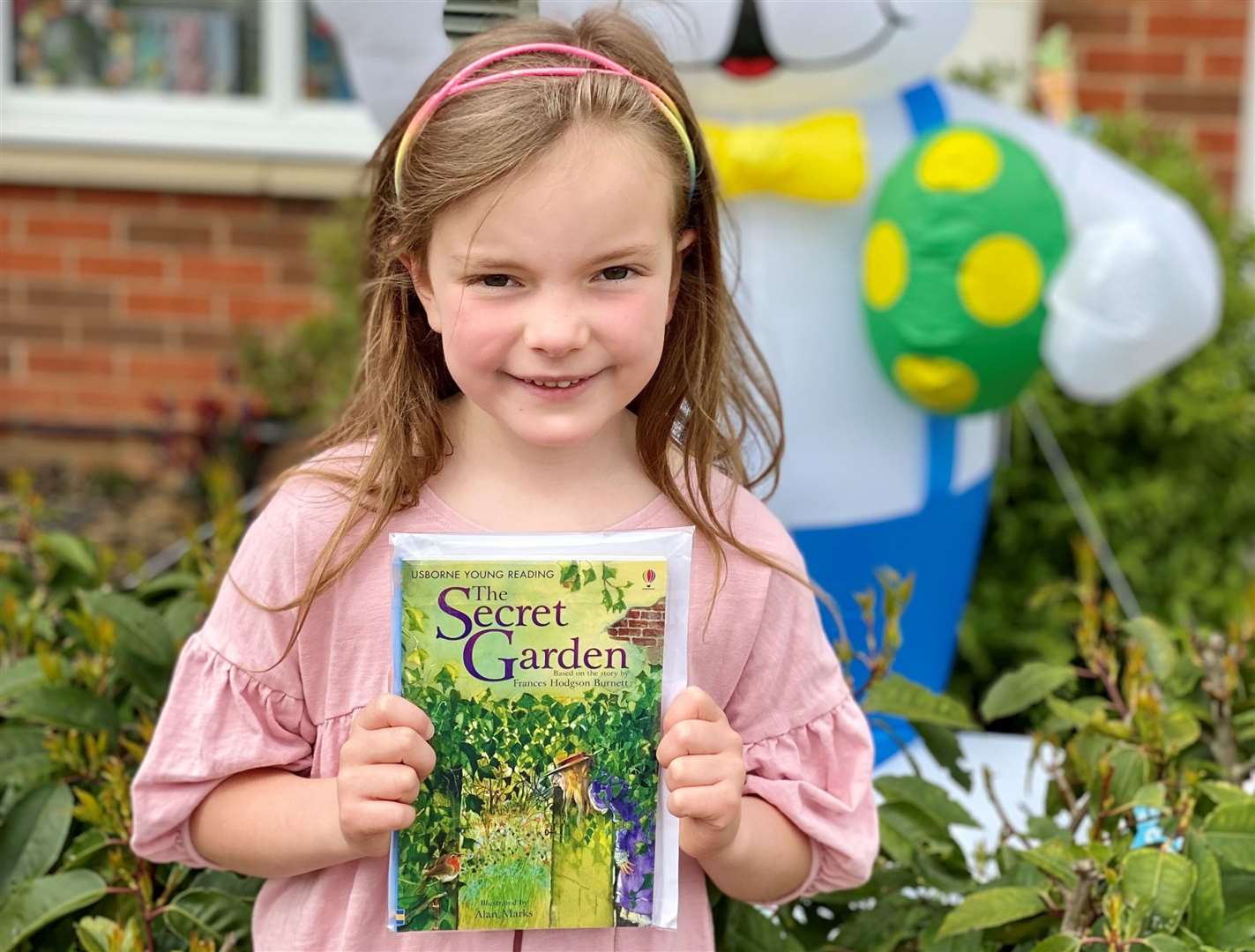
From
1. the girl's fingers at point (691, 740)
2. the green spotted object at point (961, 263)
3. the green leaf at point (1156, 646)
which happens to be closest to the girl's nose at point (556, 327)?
the girl's fingers at point (691, 740)

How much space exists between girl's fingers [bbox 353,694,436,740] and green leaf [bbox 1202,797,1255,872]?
33.5 inches

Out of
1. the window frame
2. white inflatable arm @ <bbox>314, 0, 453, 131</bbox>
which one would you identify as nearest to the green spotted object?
white inflatable arm @ <bbox>314, 0, 453, 131</bbox>

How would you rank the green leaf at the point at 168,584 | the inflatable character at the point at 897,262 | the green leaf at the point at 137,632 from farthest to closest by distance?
the inflatable character at the point at 897,262 < the green leaf at the point at 168,584 < the green leaf at the point at 137,632

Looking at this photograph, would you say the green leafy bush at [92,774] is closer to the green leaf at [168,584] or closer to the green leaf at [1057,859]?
the green leaf at [168,584]

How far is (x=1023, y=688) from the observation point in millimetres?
1965

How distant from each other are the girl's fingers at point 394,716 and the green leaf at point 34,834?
0.61 meters

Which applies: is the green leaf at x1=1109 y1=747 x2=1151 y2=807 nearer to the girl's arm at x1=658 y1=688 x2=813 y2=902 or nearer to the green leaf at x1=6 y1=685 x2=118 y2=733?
the girl's arm at x1=658 y1=688 x2=813 y2=902

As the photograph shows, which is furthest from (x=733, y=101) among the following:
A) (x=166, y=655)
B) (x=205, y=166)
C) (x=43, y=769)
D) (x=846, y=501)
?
(x=205, y=166)

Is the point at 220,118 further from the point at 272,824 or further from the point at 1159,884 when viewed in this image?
the point at 1159,884

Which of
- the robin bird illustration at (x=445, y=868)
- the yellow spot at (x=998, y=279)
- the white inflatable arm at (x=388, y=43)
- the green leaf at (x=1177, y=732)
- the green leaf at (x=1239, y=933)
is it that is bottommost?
the green leaf at (x=1239, y=933)

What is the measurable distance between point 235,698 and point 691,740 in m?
0.40

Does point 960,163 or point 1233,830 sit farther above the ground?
point 960,163

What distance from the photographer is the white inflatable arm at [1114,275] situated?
8.83 ft

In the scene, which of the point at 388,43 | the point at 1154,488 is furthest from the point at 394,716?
the point at 1154,488
